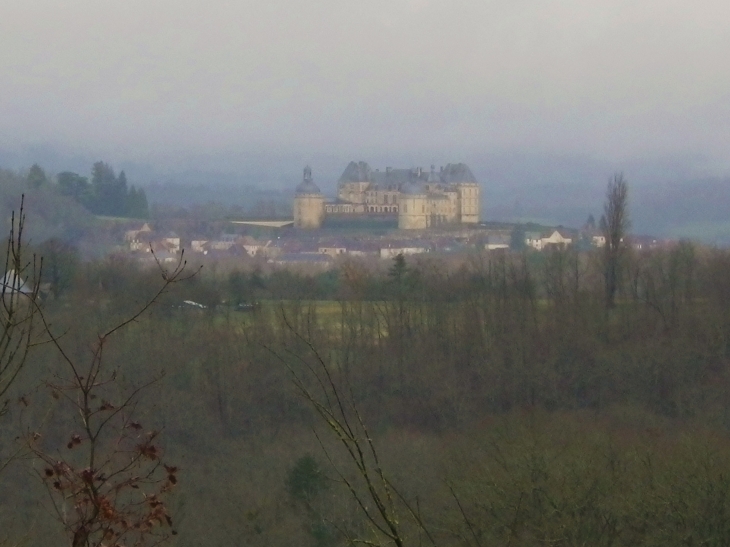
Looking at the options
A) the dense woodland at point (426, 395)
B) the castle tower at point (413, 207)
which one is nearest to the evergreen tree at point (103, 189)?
the castle tower at point (413, 207)

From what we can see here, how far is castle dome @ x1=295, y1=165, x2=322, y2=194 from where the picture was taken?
79.4 meters

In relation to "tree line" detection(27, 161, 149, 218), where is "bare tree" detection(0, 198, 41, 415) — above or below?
below

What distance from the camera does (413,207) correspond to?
2963 inches

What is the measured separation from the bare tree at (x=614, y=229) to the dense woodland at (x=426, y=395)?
0.45 feet

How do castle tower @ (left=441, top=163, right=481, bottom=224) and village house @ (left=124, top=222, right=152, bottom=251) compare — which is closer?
village house @ (left=124, top=222, right=152, bottom=251)

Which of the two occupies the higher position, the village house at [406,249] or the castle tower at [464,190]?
the castle tower at [464,190]

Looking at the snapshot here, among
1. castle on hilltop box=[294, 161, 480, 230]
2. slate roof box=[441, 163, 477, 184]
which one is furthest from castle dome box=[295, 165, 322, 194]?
slate roof box=[441, 163, 477, 184]

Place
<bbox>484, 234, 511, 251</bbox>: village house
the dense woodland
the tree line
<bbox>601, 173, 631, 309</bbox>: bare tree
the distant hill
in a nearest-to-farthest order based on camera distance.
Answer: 1. the dense woodland
2. <bbox>601, 173, 631, 309</bbox>: bare tree
3. the distant hill
4. <bbox>484, 234, 511, 251</bbox>: village house
5. the tree line

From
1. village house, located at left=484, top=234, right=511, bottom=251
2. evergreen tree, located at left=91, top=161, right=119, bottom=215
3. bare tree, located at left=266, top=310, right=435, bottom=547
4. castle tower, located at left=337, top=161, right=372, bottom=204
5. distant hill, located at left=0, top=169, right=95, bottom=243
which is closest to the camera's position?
bare tree, located at left=266, top=310, right=435, bottom=547

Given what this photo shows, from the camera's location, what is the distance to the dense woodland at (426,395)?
41.8 ft

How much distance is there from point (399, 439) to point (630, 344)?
830cm

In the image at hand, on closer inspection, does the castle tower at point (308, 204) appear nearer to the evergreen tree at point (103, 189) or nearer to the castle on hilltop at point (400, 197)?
the castle on hilltop at point (400, 197)

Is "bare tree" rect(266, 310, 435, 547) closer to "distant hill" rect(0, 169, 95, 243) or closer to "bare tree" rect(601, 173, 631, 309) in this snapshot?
"bare tree" rect(601, 173, 631, 309)

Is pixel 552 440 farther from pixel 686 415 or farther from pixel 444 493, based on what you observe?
pixel 686 415
